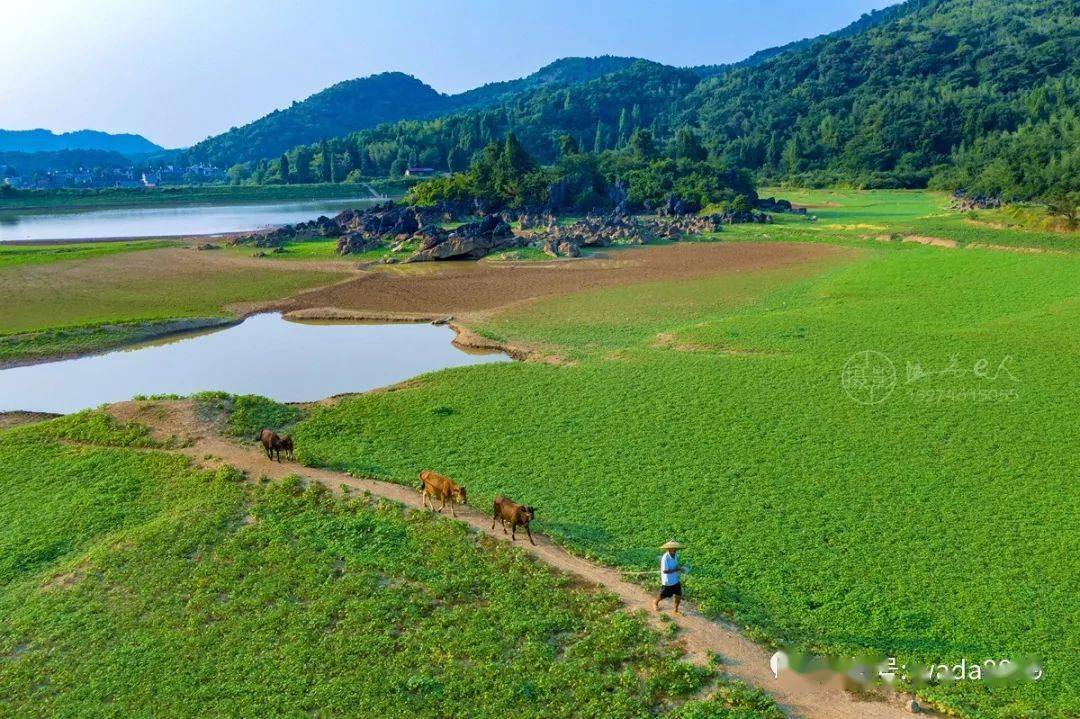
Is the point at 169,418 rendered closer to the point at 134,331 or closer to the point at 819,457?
the point at 134,331

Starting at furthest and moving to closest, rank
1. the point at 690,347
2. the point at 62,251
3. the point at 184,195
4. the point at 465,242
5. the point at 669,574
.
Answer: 1. the point at 184,195
2. the point at 62,251
3. the point at 465,242
4. the point at 690,347
5. the point at 669,574

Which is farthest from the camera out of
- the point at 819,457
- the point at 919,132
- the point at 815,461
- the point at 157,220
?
the point at 919,132

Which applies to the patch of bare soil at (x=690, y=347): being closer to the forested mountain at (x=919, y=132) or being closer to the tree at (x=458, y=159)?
the forested mountain at (x=919, y=132)

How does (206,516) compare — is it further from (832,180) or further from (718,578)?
(832,180)

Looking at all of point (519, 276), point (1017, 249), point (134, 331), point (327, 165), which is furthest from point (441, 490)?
point (327, 165)

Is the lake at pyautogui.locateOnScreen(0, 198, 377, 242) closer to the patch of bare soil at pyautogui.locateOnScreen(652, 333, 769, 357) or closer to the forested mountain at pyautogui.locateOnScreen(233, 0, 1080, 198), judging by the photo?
the forested mountain at pyautogui.locateOnScreen(233, 0, 1080, 198)

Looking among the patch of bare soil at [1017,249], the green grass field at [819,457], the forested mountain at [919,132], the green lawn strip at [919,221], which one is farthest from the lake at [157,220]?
the patch of bare soil at [1017,249]

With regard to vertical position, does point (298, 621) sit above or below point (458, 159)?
below
